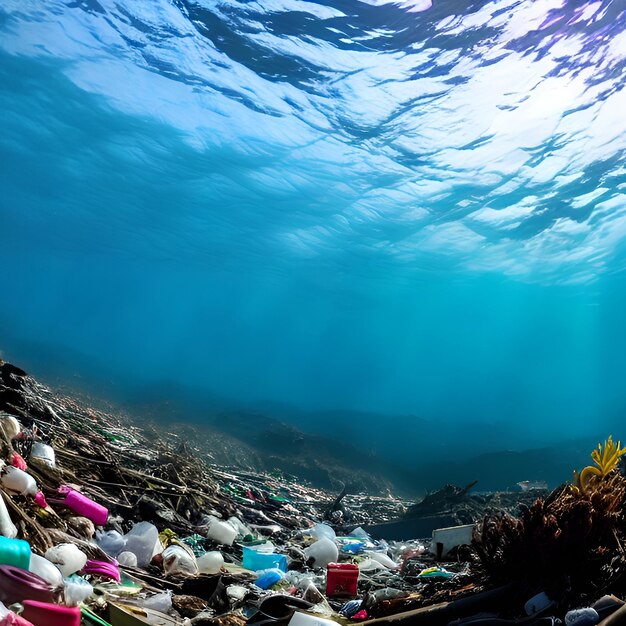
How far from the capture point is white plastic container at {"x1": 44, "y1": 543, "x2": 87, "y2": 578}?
3338mm

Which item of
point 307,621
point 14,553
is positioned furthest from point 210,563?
point 14,553

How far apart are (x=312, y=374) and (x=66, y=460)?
4989 inches

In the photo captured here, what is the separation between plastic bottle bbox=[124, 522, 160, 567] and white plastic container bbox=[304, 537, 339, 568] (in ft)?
5.92

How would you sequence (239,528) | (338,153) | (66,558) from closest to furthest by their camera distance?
(66,558), (239,528), (338,153)

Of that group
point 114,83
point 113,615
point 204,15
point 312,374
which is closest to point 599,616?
point 113,615

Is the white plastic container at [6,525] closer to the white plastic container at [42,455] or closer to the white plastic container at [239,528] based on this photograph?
the white plastic container at [42,455]

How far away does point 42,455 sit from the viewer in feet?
17.1

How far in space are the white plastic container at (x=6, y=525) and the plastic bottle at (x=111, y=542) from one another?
51.4 inches

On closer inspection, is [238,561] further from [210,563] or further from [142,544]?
[142,544]

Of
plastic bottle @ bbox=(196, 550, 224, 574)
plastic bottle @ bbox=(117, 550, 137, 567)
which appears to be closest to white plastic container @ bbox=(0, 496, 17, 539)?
plastic bottle @ bbox=(117, 550, 137, 567)

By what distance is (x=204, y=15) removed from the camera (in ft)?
66.3

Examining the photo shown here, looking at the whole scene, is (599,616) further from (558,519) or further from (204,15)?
(204,15)

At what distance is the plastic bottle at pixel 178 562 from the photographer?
457 centimetres

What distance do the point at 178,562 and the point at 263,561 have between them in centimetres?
105
